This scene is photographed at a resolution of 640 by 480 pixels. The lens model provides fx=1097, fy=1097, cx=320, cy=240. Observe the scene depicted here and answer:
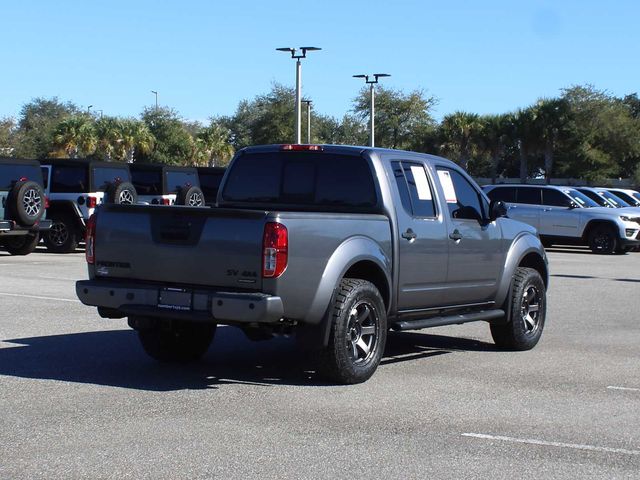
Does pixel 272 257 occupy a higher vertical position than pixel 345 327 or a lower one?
higher

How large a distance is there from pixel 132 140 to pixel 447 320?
2247 inches

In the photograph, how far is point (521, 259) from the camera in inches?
437

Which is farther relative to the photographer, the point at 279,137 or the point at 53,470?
the point at 279,137

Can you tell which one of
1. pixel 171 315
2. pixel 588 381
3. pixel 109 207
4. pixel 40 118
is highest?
pixel 40 118

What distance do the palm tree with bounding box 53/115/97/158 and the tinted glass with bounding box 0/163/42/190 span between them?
134ft

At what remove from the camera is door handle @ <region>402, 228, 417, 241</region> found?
933cm

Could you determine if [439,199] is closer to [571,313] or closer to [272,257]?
[272,257]

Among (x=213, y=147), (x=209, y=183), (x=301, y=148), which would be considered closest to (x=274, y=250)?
(x=301, y=148)

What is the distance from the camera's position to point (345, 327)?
27.8ft

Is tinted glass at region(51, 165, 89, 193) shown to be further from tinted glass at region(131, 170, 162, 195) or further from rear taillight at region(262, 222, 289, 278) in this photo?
rear taillight at region(262, 222, 289, 278)

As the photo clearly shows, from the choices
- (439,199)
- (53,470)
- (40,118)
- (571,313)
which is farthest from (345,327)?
(40,118)

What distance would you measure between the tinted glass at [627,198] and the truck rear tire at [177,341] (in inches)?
1094

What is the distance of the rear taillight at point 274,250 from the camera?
26.2ft

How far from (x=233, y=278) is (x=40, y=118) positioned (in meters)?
103
